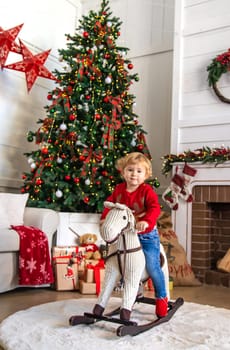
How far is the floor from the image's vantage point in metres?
2.83

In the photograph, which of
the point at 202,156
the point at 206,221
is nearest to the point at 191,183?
the point at 202,156

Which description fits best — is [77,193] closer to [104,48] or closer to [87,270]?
[87,270]

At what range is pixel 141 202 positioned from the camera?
89.8 inches

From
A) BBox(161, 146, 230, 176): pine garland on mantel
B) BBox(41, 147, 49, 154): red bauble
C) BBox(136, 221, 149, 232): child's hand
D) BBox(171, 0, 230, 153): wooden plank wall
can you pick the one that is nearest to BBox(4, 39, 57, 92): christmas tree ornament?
BBox(41, 147, 49, 154): red bauble

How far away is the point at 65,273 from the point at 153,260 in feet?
4.48

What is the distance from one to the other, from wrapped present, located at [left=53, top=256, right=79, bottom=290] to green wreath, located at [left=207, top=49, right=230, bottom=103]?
232cm

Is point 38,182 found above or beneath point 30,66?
beneath

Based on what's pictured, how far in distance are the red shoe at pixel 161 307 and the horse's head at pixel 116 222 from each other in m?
0.50

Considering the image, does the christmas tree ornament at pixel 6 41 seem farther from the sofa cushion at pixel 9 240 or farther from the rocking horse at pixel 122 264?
the rocking horse at pixel 122 264

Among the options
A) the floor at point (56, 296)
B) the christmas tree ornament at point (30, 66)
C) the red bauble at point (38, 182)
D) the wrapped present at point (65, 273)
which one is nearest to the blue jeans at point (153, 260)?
the floor at point (56, 296)

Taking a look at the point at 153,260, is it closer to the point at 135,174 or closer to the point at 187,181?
the point at 135,174

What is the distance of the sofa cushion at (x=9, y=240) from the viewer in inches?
123

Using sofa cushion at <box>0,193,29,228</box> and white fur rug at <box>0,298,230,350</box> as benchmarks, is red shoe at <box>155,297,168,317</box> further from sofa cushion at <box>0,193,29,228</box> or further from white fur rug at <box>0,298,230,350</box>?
sofa cushion at <box>0,193,29,228</box>

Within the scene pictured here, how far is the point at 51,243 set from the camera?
364 cm
